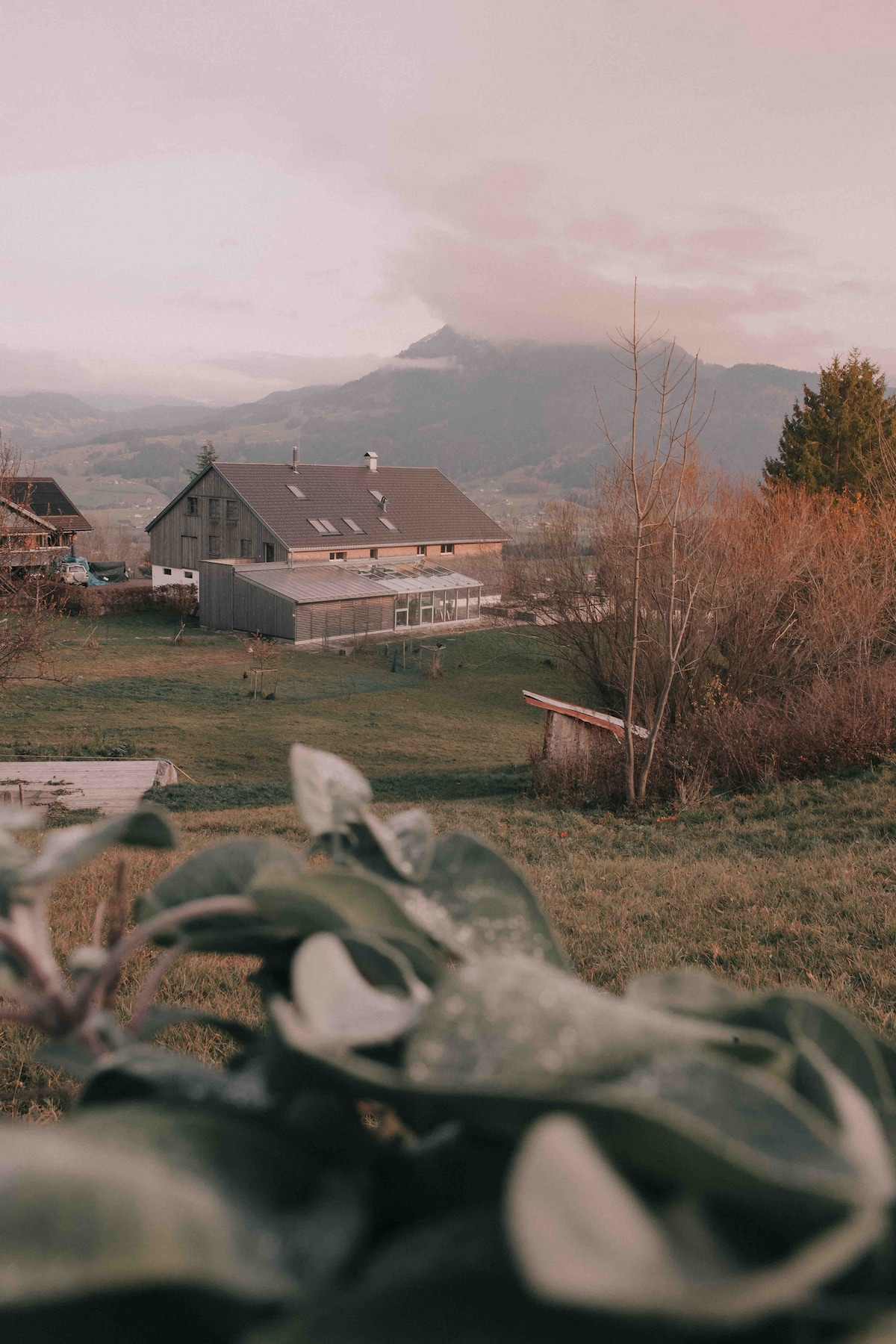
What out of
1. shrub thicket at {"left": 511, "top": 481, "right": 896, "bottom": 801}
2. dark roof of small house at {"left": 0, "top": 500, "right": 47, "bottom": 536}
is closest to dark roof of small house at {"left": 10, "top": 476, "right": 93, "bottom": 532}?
dark roof of small house at {"left": 0, "top": 500, "right": 47, "bottom": 536}

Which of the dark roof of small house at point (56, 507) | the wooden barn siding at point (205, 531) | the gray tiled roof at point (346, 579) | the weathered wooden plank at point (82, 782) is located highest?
the dark roof of small house at point (56, 507)

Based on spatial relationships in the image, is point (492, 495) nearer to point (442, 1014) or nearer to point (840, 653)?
point (840, 653)

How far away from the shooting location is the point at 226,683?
78.1 feet

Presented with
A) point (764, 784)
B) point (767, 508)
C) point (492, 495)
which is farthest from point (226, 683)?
point (492, 495)

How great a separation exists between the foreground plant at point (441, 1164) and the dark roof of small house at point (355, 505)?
116ft

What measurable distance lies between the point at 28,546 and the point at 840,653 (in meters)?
14.3

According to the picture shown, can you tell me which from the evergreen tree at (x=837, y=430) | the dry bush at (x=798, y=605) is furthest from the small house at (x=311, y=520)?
the dry bush at (x=798, y=605)

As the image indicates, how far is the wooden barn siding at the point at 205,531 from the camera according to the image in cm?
3612

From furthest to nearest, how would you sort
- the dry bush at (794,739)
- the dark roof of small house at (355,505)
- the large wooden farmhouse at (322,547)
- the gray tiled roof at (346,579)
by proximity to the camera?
the dark roof of small house at (355,505)
the large wooden farmhouse at (322,547)
the gray tiled roof at (346,579)
the dry bush at (794,739)

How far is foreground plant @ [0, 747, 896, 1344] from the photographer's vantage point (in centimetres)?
34

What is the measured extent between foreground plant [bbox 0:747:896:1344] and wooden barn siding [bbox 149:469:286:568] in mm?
35357

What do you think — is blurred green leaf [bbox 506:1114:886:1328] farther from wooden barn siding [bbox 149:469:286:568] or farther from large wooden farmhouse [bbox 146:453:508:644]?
wooden barn siding [bbox 149:469:286:568]

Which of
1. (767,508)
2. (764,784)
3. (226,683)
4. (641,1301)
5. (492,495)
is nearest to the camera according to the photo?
(641,1301)

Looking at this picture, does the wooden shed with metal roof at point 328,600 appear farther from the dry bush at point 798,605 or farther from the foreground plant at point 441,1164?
the foreground plant at point 441,1164
